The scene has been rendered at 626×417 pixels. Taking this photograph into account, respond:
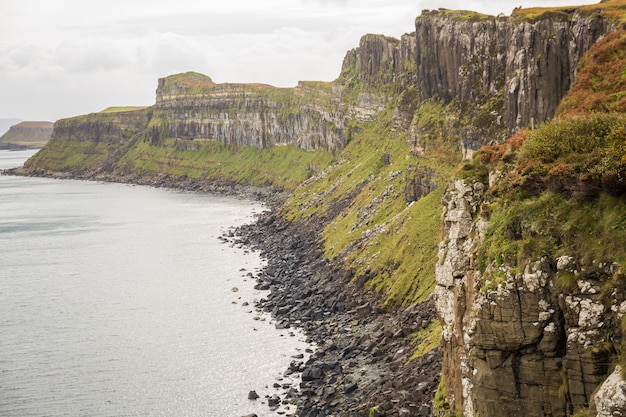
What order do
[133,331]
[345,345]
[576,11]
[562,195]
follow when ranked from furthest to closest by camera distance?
[133,331] < [345,345] < [576,11] < [562,195]

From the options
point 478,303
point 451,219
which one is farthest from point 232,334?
point 478,303

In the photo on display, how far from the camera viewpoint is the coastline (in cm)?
Result: 5572

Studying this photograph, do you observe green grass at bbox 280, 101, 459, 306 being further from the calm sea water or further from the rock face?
the rock face

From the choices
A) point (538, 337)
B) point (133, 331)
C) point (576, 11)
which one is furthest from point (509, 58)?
point (133, 331)

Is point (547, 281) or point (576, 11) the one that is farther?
point (576, 11)

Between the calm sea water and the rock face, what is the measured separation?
30.3 metres

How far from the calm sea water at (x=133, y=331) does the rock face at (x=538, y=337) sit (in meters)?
30.3

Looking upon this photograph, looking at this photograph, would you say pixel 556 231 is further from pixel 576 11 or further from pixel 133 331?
pixel 133 331

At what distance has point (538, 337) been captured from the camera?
98.6 ft

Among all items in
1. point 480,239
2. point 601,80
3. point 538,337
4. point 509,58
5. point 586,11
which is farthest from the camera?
point 509,58

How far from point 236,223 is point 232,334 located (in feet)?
278

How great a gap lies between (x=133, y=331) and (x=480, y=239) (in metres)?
59.9

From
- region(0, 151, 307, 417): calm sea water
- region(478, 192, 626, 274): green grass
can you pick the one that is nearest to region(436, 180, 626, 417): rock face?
region(478, 192, 626, 274): green grass

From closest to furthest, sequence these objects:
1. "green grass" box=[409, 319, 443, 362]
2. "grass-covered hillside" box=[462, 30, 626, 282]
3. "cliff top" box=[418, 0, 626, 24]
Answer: "grass-covered hillside" box=[462, 30, 626, 282], "green grass" box=[409, 319, 443, 362], "cliff top" box=[418, 0, 626, 24]
